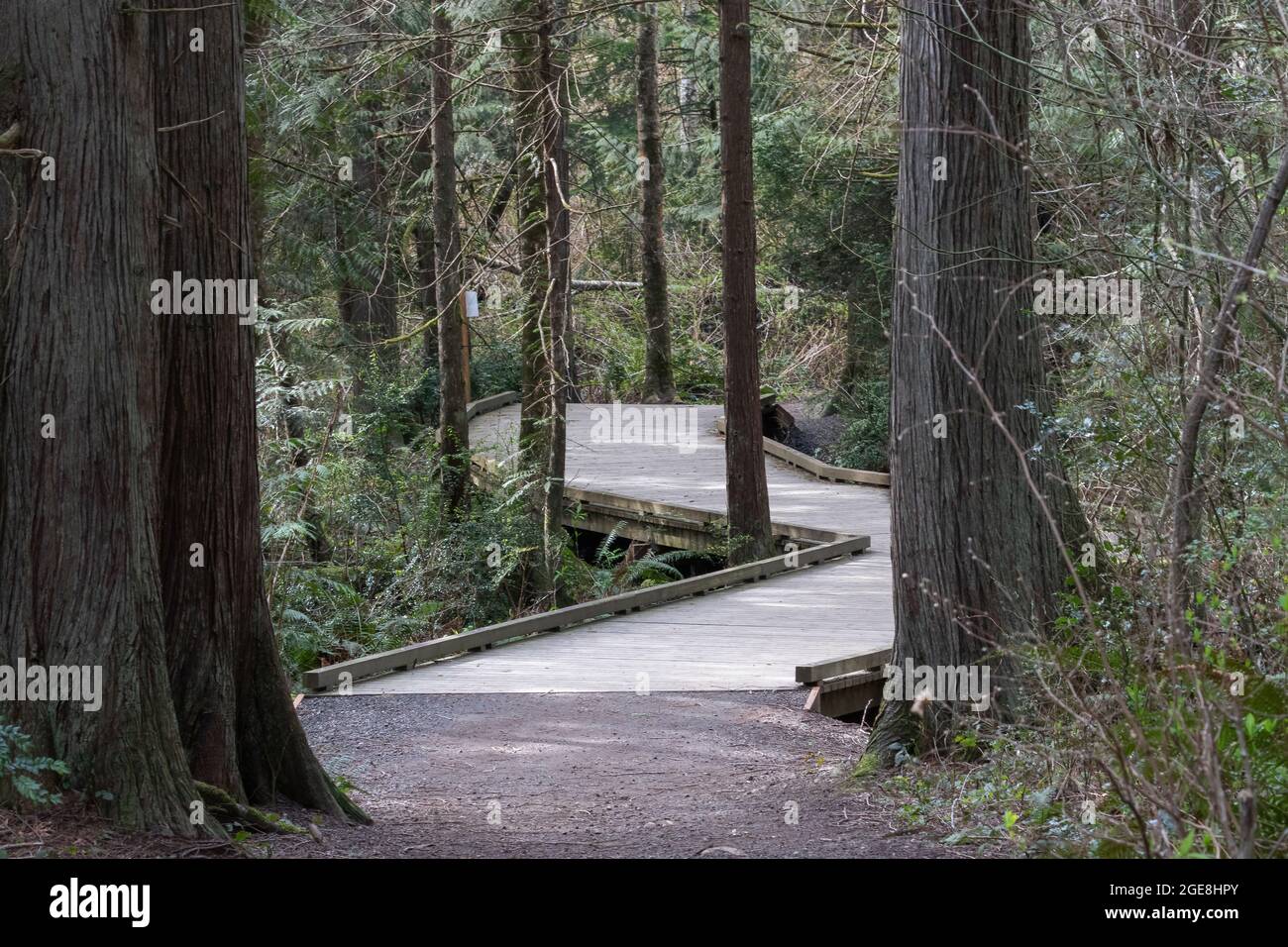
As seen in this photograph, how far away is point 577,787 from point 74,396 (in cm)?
413

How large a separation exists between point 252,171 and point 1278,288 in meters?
A: 12.0

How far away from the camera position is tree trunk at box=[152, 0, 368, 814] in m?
6.27

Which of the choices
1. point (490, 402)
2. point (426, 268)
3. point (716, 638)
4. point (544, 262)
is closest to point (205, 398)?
point (716, 638)

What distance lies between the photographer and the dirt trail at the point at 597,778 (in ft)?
21.6

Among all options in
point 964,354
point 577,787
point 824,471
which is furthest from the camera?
point 824,471

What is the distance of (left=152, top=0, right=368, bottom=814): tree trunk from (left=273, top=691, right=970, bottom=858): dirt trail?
2.91 ft

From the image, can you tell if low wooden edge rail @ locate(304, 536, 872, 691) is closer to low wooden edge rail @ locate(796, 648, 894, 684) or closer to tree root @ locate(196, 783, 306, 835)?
low wooden edge rail @ locate(796, 648, 894, 684)

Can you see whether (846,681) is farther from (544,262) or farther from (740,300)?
(544,262)

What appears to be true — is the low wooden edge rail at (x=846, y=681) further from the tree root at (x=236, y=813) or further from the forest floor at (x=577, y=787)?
the tree root at (x=236, y=813)

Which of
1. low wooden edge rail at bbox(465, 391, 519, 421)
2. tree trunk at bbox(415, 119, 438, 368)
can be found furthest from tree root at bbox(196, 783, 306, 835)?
low wooden edge rail at bbox(465, 391, 519, 421)

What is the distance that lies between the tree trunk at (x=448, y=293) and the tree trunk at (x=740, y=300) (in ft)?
11.0

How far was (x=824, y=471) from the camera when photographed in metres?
22.3

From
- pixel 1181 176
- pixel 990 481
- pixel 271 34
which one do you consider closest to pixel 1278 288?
pixel 1181 176
